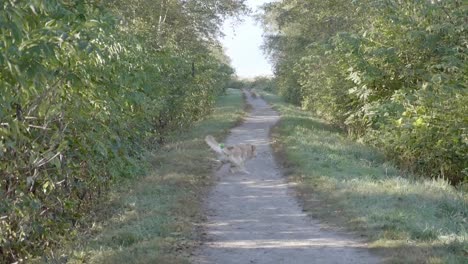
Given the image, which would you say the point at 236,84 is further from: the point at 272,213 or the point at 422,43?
the point at 272,213

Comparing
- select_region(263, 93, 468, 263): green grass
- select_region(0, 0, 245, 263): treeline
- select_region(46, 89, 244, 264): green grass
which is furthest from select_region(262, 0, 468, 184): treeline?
select_region(0, 0, 245, 263): treeline

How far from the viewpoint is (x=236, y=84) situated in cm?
9675

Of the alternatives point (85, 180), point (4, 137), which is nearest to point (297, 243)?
point (85, 180)

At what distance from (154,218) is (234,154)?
16.9 feet

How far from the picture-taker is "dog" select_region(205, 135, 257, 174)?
44.1 feet

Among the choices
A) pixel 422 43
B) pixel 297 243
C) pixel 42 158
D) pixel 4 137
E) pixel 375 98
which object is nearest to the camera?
pixel 4 137

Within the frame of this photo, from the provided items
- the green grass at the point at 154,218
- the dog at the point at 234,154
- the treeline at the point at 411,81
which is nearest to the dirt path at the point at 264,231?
the green grass at the point at 154,218

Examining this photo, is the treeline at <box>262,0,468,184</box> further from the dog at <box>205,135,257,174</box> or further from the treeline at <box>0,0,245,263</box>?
the treeline at <box>0,0,245,263</box>

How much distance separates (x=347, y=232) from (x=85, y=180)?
4.10 metres

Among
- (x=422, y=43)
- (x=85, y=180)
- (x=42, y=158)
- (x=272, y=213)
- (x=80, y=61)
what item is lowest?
(x=272, y=213)

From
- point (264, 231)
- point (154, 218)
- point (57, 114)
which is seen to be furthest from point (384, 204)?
point (57, 114)

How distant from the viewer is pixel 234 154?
13.6 meters

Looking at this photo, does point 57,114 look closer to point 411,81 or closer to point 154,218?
point 154,218

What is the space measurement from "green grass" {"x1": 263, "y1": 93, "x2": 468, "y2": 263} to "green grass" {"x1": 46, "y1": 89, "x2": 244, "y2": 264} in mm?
2347
